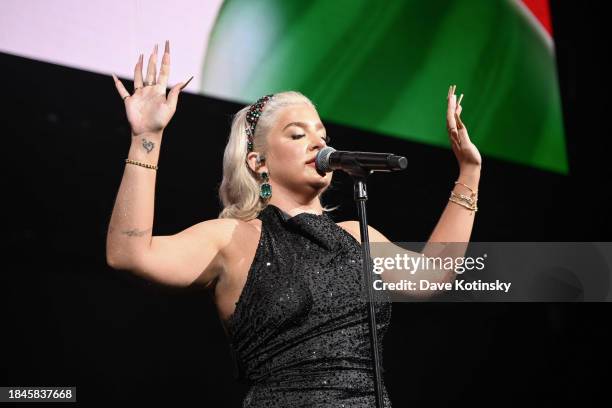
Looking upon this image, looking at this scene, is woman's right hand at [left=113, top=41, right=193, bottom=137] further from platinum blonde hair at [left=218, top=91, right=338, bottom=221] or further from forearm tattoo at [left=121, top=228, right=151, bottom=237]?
platinum blonde hair at [left=218, top=91, right=338, bottom=221]

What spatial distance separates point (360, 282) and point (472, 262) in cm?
128

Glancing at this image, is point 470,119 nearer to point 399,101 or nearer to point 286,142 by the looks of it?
point 399,101

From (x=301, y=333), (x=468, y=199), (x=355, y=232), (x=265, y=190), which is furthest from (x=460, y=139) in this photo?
(x=301, y=333)

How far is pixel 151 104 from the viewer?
1.30 meters

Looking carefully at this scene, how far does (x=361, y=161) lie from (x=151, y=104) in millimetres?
395

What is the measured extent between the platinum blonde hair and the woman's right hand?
443 mm

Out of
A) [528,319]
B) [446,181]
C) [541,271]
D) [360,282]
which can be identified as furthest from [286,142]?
[528,319]

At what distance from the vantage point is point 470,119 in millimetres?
2695

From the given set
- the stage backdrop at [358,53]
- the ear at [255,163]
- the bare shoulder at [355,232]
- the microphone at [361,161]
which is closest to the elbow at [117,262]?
the microphone at [361,161]

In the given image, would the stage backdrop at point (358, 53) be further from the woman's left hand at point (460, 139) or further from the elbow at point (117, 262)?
the elbow at point (117, 262)

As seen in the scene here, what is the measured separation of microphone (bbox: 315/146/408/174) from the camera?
131 centimetres

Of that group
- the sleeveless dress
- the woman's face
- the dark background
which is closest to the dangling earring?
the woman's face

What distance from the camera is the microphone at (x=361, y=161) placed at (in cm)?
131

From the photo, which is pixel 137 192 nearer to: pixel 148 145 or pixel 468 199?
pixel 148 145
